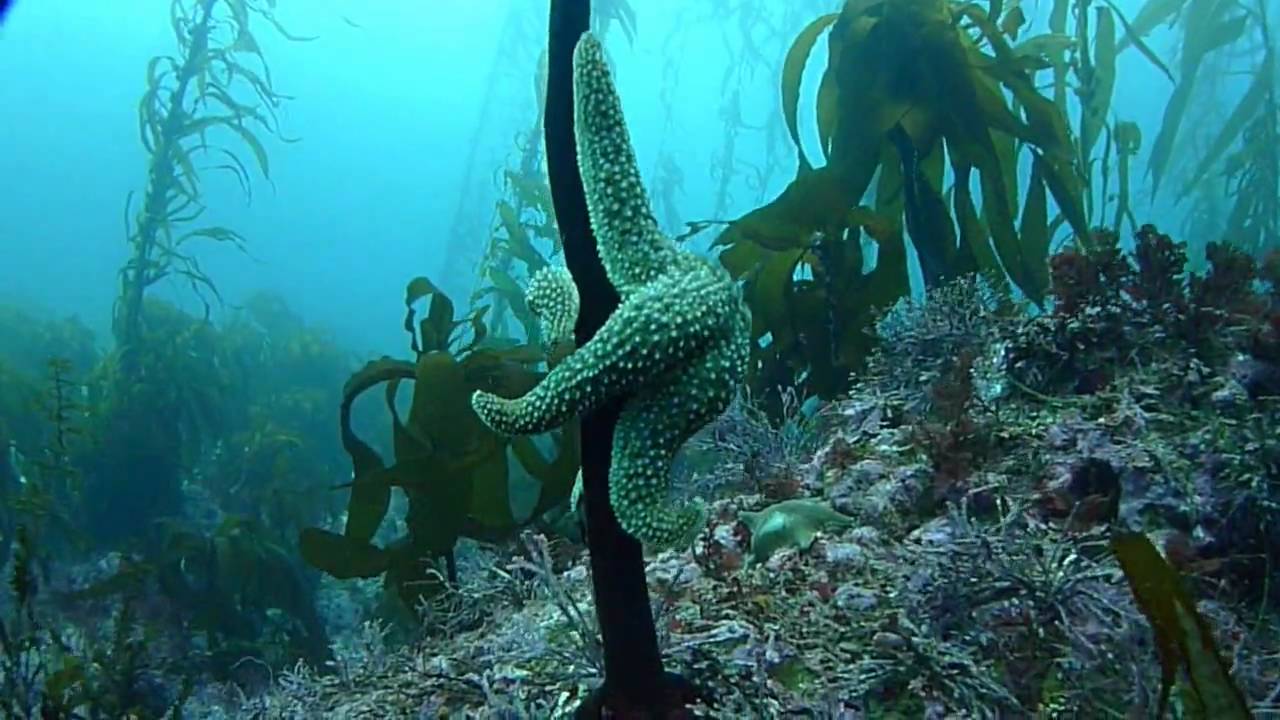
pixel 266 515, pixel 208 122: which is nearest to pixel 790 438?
pixel 266 515

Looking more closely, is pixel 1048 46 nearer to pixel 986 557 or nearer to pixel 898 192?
pixel 898 192

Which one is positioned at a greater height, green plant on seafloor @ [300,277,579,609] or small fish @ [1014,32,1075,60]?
small fish @ [1014,32,1075,60]

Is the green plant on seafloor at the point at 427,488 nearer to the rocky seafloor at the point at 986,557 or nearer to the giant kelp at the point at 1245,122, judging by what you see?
the rocky seafloor at the point at 986,557

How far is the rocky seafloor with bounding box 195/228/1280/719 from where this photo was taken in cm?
243

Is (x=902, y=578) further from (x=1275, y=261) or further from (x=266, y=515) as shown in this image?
(x=266, y=515)

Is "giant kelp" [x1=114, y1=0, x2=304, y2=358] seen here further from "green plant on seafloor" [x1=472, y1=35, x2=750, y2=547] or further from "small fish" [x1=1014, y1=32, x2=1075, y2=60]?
"green plant on seafloor" [x1=472, y1=35, x2=750, y2=547]

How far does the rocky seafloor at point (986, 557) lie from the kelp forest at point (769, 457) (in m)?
0.02

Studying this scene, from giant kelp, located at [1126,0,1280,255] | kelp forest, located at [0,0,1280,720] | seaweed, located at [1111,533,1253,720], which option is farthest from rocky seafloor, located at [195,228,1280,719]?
giant kelp, located at [1126,0,1280,255]

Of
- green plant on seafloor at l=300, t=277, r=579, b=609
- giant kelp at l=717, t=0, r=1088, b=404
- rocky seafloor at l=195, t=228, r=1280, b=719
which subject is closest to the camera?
rocky seafloor at l=195, t=228, r=1280, b=719

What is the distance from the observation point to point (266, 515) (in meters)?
9.09

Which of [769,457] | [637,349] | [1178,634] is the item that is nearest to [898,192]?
[769,457]

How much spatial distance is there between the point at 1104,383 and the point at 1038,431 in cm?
52

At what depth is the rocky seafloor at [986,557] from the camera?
2432mm

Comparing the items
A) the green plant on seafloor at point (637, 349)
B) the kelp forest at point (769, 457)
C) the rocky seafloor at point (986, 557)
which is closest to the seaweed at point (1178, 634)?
the kelp forest at point (769, 457)
